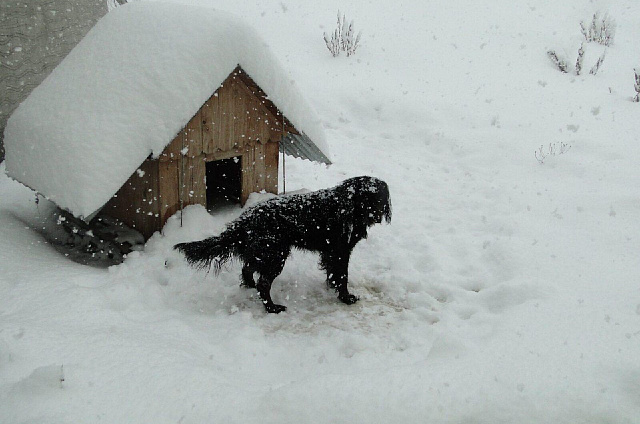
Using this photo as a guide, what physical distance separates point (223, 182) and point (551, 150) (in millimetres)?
5886

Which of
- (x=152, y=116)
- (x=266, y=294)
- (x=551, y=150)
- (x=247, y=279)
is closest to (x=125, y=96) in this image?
(x=152, y=116)

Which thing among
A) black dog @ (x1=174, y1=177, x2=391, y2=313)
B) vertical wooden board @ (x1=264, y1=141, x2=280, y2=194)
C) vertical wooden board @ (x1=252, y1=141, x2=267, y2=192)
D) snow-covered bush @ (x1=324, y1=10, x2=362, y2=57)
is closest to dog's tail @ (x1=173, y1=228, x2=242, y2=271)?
black dog @ (x1=174, y1=177, x2=391, y2=313)

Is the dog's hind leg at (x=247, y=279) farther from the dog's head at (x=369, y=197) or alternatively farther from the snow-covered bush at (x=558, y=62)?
the snow-covered bush at (x=558, y=62)

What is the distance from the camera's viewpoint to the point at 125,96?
4.98m

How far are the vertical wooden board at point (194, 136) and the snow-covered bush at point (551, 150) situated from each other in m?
5.96

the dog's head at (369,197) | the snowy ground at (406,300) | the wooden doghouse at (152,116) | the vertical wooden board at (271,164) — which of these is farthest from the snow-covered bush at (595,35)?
the dog's head at (369,197)

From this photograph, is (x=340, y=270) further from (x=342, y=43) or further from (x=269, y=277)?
(x=342, y=43)

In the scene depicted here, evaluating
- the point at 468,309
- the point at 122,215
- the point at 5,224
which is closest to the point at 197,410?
the point at 468,309

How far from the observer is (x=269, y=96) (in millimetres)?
5688

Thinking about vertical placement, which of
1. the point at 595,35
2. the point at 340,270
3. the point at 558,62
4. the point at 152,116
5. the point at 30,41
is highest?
the point at 595,35

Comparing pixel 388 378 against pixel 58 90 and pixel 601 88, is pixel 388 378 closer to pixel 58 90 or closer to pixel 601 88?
pixel 58 90

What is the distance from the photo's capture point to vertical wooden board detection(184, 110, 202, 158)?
5.47 m

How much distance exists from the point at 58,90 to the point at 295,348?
4.16 metres

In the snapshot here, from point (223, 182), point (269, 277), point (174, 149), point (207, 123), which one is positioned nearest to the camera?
point (269, 277)
